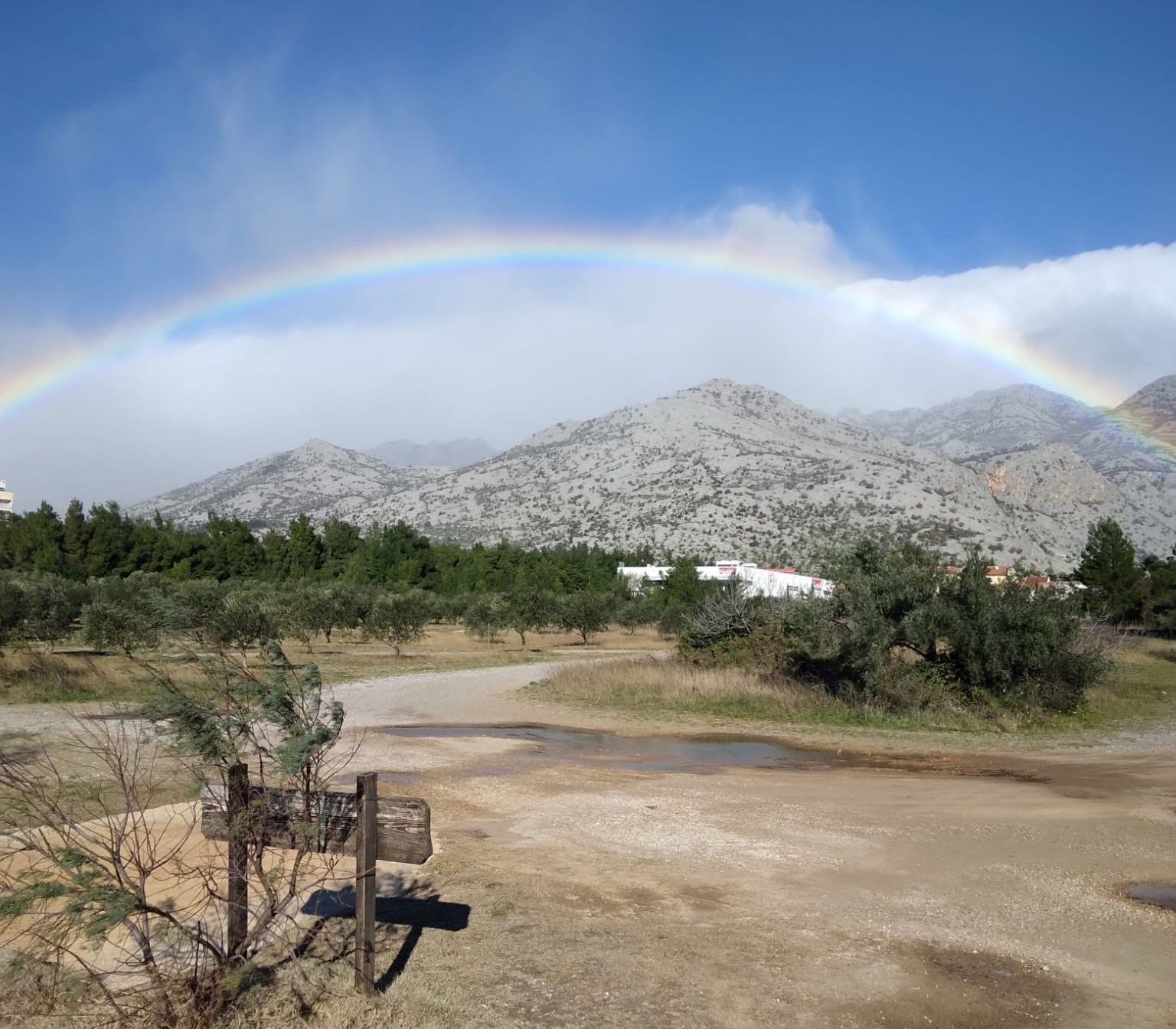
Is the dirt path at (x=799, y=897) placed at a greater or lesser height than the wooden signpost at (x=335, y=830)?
lesser

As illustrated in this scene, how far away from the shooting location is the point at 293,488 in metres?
170

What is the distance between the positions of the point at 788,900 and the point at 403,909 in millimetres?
3140

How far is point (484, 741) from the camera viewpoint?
59.0 feet

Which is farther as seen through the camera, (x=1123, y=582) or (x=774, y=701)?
(x=1123, y=582)

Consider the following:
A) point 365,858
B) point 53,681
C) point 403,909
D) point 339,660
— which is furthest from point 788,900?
point 339,660

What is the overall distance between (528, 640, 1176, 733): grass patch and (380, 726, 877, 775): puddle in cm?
311

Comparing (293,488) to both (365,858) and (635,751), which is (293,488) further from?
(365,858)

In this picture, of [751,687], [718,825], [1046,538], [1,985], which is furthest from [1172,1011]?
[1046,538]

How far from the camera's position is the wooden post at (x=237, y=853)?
4.82 m

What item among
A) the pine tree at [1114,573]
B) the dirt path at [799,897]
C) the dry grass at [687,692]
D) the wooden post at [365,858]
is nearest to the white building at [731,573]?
the pine tree at [1114,573]

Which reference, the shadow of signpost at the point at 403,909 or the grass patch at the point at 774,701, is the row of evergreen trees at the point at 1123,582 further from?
the shadow of signpost at the point at 403,909

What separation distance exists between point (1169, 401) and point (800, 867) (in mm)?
151385

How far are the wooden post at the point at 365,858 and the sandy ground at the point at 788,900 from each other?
0.65 m

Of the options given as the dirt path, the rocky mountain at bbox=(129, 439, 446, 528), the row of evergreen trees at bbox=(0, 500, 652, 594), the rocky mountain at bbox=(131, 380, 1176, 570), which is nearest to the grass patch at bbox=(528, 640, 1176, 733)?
the dirt path
